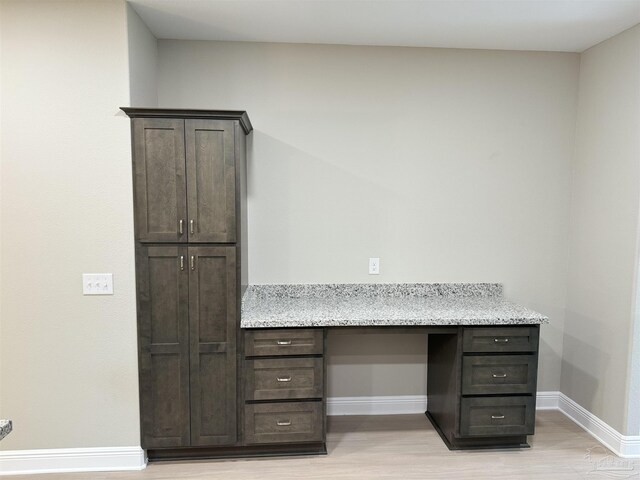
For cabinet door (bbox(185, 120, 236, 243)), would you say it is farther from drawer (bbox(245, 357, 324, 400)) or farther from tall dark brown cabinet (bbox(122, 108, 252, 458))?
drawer (bbox(245, 357, 324, 400))

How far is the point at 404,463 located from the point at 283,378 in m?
0.89

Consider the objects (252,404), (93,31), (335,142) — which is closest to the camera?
(93,31)

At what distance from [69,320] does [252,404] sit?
115 cm

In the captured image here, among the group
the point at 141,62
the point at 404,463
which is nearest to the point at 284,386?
the point at 404,463

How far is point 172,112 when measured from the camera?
2320 mm

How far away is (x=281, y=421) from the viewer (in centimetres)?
254

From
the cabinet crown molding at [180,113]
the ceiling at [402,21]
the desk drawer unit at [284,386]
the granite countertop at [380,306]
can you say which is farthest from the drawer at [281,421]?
the ceiling at [402,21]

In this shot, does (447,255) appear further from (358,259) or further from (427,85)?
(427,85)

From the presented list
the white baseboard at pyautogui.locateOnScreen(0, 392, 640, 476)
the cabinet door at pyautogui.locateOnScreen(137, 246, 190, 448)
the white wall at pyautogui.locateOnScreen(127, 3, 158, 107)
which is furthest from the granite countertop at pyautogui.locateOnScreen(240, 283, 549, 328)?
the white wall at pyautogui.locateOnScreen(127, 3, 158, 107)

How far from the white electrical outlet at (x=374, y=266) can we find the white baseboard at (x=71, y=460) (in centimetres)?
183

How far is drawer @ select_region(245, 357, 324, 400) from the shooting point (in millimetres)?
2518

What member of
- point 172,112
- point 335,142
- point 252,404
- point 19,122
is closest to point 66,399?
point 252,404

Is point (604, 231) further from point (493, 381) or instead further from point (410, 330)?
point (410, 330)

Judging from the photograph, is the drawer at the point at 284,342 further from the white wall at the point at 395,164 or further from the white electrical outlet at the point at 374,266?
the white electrical outlet at the point at 374,266
